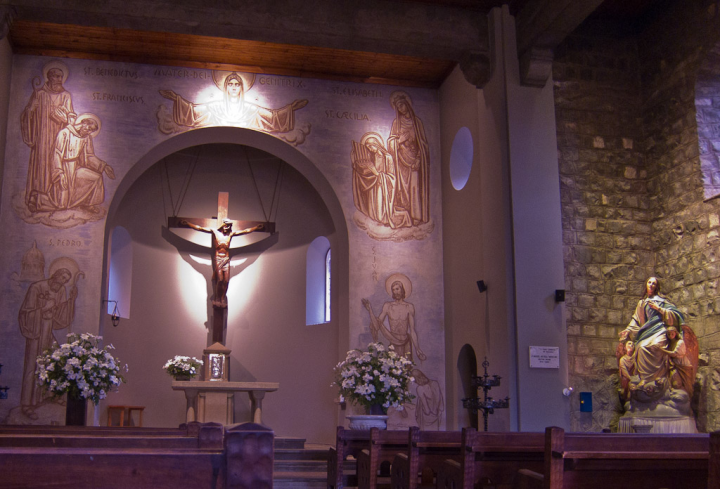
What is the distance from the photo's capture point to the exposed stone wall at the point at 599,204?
9086 millimetres

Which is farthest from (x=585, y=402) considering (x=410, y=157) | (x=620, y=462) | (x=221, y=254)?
(x=620, y=462)

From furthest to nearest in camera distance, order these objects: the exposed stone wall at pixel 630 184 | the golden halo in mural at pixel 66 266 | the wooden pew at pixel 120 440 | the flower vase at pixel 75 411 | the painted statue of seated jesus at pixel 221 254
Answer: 1. the painted statue of seated jesus at pixel 221 254
2. the golden halo in mural at pixel 66 266
3. the exposed stone wall at pixel 630 184
4. the flower vase at pixel 75 411
5. the wooden pew at pixel 120 440

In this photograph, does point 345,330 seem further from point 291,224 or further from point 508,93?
point 508,93

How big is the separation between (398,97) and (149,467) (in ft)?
33.6

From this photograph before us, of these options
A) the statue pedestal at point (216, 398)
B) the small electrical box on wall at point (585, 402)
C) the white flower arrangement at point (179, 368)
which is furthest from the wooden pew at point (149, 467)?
the white flower arrangement at point (179, 368)

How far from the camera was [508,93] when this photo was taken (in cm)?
910

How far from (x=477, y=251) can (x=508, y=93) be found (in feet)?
6.92

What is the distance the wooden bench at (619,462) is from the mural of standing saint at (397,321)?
294 inches

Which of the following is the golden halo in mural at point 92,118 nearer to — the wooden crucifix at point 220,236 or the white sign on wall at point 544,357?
the wooden crucifix at point 220,236

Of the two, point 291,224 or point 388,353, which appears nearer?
point 388,353

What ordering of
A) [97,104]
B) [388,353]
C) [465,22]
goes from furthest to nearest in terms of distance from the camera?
[97,104], [465,22], [388,353]

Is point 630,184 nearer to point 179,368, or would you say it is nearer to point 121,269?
point 179,368

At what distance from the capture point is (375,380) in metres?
8.38

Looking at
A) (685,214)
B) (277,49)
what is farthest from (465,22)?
(685,214)
